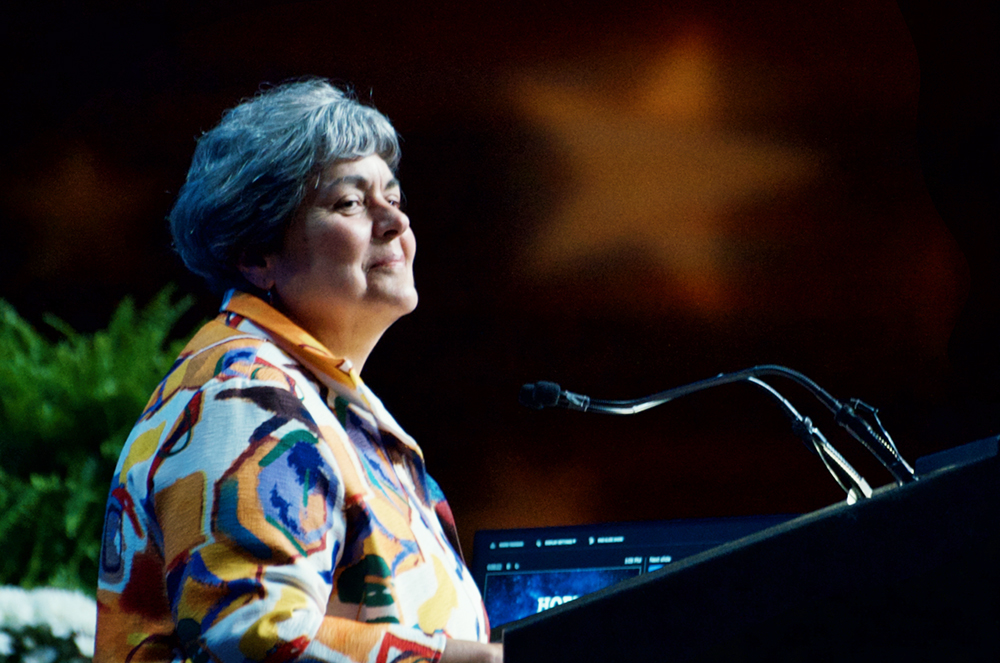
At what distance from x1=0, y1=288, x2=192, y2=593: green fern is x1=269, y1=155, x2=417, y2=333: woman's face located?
715 millimetres

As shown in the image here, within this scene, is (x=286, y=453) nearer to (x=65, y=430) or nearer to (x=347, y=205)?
(x=347, y=205)

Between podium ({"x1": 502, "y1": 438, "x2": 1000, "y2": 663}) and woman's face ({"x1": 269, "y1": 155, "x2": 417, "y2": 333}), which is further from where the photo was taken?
woman's face ({"x1": 269, "y1": 155, "x2": 417, "y2": 333})

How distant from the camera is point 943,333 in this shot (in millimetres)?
2080

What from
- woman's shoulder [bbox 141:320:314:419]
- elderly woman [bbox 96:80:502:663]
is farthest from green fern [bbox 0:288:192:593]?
woman's shoulder [bbox 141:320:314:419]

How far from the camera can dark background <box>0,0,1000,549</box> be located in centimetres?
210

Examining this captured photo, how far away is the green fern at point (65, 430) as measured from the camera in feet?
5.55

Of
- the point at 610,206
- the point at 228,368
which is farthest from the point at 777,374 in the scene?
the point at 610,206

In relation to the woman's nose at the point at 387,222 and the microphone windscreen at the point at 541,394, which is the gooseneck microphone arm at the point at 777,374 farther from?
the woman's nose at the point at 387,222

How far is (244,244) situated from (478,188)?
4.03ft

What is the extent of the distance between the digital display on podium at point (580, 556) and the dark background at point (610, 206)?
0.73 meters

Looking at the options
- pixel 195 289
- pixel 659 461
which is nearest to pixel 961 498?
pixel 659 461

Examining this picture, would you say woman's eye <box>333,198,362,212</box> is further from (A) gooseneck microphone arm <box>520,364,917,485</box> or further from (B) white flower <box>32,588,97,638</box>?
(B) white flower <box>32,588,97,638</box>

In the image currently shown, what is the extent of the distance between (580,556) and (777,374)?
45 cm

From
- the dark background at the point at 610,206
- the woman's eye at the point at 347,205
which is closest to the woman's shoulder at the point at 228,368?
the woman's eye at the point at 347,205
